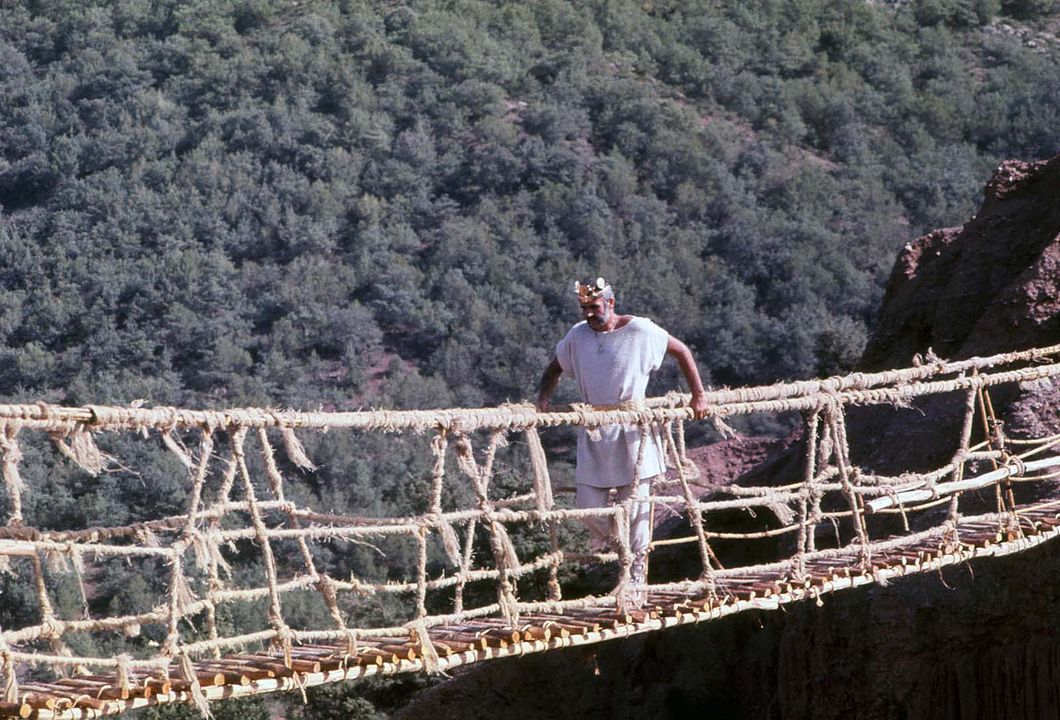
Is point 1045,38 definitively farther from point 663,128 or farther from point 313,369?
point 313,369

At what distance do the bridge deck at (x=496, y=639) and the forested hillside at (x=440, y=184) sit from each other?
1560 centimetres

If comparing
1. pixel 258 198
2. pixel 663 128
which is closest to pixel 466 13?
pixel 663 128

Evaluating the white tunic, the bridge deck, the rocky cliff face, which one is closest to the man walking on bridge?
the white tunic

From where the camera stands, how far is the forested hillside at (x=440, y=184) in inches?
1091

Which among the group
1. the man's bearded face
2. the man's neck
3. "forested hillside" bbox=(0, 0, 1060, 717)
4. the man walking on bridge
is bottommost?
"forested hillside" bbox=(0, 0, 1060, 717)

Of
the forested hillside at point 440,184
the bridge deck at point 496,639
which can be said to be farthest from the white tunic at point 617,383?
the forested hillside at point 440,184

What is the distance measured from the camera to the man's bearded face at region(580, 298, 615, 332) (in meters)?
5.50

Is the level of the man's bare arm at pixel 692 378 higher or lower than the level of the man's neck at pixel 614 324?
lower

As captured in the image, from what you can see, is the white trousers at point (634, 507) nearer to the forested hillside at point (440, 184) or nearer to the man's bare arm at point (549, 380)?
the man's bare arm at point (549, 380)

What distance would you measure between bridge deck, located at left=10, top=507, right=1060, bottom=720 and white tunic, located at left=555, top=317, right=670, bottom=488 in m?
0.47

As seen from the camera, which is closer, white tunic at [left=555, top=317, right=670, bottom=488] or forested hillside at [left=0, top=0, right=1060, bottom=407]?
white tunic at [left=555, top=317, right=670, bottom=488]

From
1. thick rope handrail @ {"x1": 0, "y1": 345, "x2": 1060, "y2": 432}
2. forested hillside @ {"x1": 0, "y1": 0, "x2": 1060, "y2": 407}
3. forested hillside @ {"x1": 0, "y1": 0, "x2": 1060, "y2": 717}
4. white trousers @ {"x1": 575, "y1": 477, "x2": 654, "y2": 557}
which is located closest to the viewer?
thick rope handrail @ {"x1": 0, "y1": 345, "x2": 1060, "y2": 432}

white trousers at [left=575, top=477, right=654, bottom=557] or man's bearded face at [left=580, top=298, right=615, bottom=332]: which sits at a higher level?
man's bearded face at [left=580, top=298, right=615, bottom=332]

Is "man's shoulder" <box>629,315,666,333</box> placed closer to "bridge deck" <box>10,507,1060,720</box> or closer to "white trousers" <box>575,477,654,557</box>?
"white trousers" <box>575,477,654,557</box>
